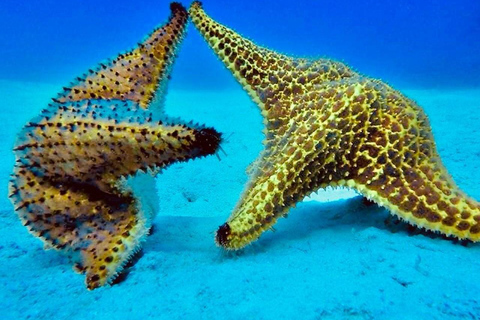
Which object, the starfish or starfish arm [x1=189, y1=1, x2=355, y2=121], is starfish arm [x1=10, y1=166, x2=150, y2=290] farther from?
starfish arm [x1=189, y1=1, x2=355, y2=121]

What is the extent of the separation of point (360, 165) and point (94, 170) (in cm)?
213

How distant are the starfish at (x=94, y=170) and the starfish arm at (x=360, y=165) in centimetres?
77

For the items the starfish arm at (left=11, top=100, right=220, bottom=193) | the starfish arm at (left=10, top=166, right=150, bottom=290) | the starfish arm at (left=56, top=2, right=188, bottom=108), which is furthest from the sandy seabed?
the starfish arm at (left=56, top=2, right=188, bottom=108)

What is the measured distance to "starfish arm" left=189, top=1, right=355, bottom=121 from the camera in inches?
142

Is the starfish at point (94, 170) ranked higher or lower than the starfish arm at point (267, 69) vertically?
lower

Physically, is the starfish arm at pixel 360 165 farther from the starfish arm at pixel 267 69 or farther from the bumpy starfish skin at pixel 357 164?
the starfish arm at pixel 267 69

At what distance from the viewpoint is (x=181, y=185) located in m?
5.78

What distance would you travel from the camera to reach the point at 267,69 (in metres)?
3.77

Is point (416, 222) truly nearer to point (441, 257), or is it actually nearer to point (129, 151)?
point (441, 257)

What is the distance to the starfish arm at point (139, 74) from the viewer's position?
3092 millimetres

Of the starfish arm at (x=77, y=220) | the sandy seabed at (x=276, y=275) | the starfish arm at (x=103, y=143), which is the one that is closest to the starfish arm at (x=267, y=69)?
the sandy seabed at (x=276, y=275)

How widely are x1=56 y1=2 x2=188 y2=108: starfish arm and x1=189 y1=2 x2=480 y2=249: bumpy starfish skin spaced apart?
3.90 ft

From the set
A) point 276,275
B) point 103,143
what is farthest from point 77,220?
point 276,275

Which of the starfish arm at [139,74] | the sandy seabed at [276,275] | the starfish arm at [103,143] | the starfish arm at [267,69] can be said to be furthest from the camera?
the starfish arm at [267,69]
